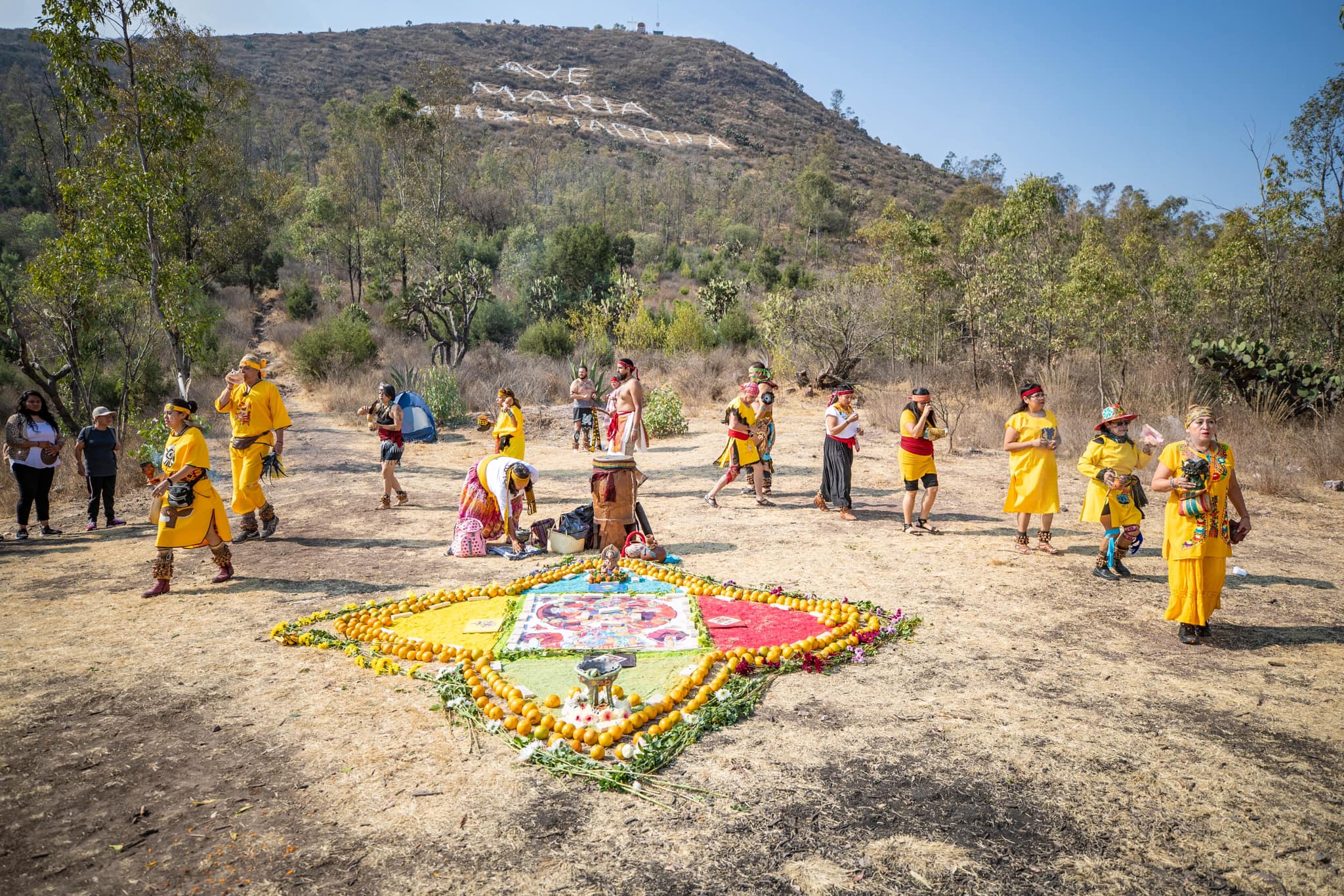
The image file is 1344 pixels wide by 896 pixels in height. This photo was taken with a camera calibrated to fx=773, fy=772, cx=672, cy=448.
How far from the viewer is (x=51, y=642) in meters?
5.62

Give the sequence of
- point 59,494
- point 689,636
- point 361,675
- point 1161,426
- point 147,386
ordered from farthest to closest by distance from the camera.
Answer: point 147,386 → point 1161,426 → point 59,494 → point 689,636 → point 361,675

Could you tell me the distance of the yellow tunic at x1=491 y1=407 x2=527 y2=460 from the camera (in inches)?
370

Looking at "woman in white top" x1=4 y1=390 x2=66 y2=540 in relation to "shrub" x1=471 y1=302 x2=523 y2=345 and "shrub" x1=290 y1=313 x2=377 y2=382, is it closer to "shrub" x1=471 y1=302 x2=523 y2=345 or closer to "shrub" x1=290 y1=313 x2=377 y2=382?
"shrub" x1=290 y1=313 x2=377 y2=382

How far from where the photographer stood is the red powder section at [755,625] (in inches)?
215

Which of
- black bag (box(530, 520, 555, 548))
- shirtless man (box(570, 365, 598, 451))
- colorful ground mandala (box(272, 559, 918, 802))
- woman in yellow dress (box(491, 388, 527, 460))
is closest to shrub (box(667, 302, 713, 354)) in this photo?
shirtless man (box(570, 365, 598, 451))

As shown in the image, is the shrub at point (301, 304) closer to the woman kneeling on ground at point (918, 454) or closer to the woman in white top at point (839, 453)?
the woman in white top at point (839, 453)

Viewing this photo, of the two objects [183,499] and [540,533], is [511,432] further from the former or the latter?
[183,499]

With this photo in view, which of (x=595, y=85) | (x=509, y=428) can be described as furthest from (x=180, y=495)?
(x=595, y=85)

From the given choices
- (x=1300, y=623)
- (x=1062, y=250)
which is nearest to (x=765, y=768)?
(x=1300, y=623)

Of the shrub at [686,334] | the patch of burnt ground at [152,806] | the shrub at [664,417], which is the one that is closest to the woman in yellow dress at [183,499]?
the patch of burnt ground at [152,806]

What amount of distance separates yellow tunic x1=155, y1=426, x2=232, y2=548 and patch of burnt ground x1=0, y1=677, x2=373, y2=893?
2.02 m

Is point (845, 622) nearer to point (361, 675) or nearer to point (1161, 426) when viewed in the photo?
point (361, 675)

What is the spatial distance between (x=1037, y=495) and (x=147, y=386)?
19.5 metres

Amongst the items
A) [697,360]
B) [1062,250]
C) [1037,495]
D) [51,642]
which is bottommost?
[51,642]
